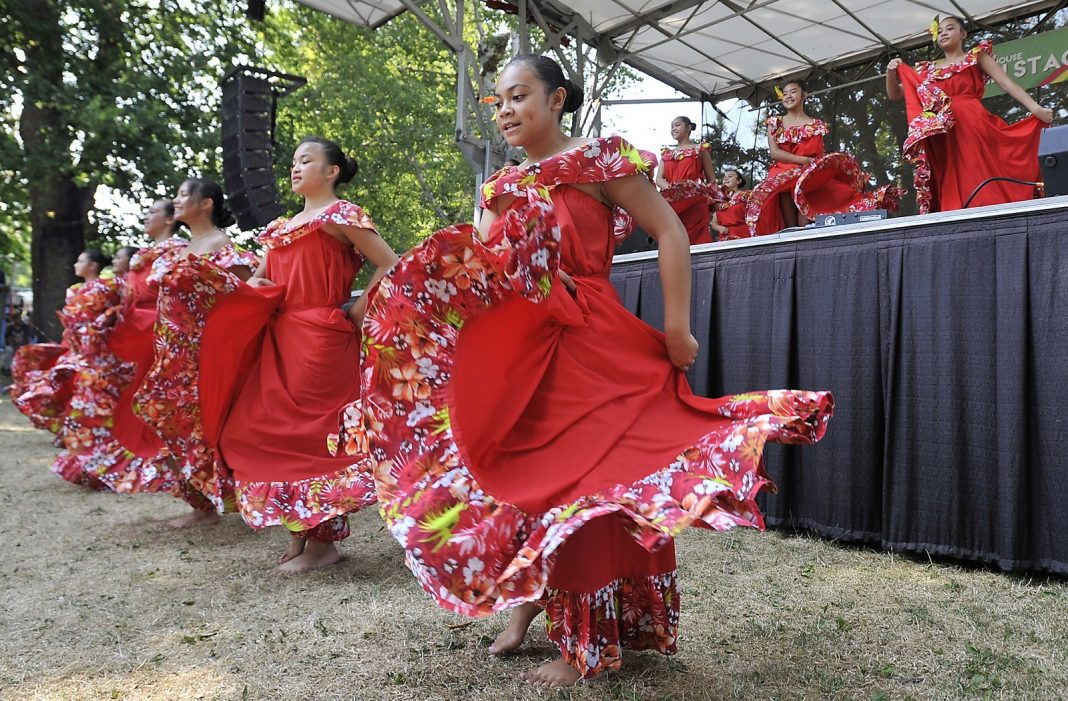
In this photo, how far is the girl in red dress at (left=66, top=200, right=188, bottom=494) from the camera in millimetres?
4551

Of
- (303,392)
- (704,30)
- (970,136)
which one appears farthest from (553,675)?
(704,30)

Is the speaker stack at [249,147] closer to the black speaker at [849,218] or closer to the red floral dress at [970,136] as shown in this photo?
the black speaker at [849,218]

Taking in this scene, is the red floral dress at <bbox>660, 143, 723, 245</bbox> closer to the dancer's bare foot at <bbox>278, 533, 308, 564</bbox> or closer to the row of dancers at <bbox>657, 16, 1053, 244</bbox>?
the row of dancers at <bbox>657, 16, 1053, 244</bbox>

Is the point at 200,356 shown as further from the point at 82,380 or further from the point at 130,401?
the point at 82,380

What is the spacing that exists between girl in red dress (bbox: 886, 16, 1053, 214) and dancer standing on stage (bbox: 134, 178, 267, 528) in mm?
3412

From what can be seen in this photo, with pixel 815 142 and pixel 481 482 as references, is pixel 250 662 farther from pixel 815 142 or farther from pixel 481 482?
pixel 815 142

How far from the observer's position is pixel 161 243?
4430mm

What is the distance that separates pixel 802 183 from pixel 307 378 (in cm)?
364

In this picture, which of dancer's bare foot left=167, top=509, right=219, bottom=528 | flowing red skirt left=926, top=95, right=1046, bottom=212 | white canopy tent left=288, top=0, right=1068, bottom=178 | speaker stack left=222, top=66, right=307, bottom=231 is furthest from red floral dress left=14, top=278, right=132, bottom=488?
white canopy tent left=288, top=0, right=1068, bottom=178

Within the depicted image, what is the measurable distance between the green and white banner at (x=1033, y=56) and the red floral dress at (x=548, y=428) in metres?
8.17

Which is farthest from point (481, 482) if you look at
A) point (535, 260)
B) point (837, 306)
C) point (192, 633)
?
point (837, 306)

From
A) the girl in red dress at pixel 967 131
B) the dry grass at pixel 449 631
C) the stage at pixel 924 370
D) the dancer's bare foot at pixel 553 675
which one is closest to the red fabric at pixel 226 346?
the dry grass at pixel 449 631

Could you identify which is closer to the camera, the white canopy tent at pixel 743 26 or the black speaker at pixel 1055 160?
the black speaker at pixel 1055 160

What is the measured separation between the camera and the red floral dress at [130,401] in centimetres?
460
